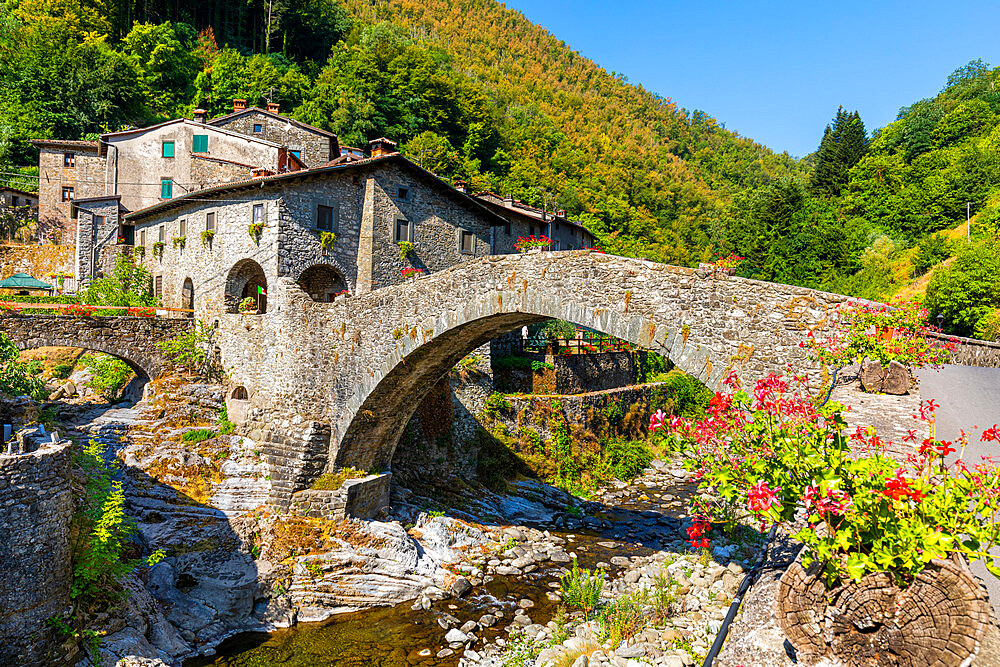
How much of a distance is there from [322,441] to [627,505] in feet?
35.8

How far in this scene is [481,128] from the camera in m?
51.3

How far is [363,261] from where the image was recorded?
22344mm

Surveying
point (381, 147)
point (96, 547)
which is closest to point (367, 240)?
point (381, 147)

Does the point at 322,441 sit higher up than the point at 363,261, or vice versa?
the point at 363,261

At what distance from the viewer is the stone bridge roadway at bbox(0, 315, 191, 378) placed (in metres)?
16.5

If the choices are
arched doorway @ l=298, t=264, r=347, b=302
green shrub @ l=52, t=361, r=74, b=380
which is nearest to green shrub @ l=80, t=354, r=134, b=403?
green shrub @ l=52, t=361, r=74, b=380

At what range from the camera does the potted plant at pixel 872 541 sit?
10.8ft

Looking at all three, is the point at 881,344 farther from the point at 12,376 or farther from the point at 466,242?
the point at 466,242

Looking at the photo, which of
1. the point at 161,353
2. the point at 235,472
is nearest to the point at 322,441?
the point at 235,472

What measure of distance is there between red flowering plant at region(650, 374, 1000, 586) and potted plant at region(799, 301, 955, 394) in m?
2.35

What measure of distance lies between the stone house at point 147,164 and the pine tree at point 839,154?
4708cm

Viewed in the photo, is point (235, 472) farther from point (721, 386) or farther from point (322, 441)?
point (721, 386)

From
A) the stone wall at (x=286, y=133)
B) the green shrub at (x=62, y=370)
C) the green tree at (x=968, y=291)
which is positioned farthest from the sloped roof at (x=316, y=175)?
the green tree at (x=968, y=291)

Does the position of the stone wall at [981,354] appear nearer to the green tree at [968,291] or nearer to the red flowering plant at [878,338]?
the red flowering plant at [878,338]
